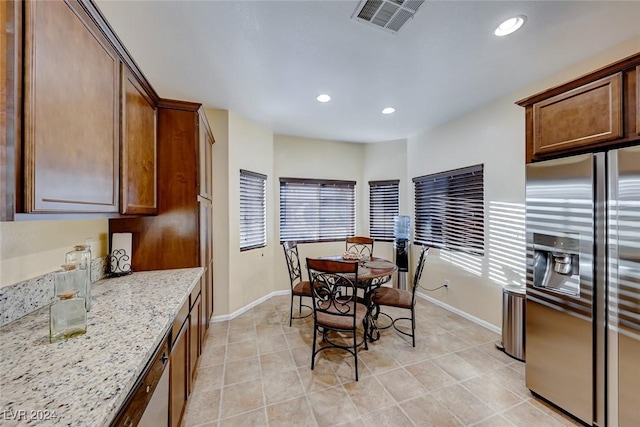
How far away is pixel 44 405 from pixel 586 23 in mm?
3533

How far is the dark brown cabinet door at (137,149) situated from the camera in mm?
1633

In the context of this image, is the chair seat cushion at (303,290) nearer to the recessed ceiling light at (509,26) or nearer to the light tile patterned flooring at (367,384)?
the light tile patterned flooring at (367,384)

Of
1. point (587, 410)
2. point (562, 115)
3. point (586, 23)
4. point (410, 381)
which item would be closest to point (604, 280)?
point (587, 410)

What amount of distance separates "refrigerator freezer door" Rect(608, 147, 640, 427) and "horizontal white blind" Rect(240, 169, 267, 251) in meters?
3.63

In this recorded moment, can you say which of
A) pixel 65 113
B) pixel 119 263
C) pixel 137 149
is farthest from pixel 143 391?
pixel 137 149

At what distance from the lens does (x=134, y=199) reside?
1.80 meters

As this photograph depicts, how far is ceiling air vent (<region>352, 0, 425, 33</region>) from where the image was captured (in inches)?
64.9

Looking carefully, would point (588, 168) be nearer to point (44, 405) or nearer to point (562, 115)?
point (562, 115)

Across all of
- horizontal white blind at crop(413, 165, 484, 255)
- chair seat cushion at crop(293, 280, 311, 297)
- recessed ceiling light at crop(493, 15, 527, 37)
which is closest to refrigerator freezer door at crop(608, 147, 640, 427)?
recessed ceiling light at crop(493, 15, 527, 37)

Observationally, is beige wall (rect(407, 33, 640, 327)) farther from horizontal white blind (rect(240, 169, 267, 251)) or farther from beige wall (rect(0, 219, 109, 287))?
beige wall (rect(0, 219, 109, 287))

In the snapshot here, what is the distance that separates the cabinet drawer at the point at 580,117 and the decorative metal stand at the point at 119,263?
3463 mm

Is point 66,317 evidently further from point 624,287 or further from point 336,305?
point 624,287

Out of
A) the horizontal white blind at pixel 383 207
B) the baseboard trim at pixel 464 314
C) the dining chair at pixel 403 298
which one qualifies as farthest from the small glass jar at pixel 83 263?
the horizontal white blind at pixel 383 207

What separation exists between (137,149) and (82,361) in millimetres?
1437
